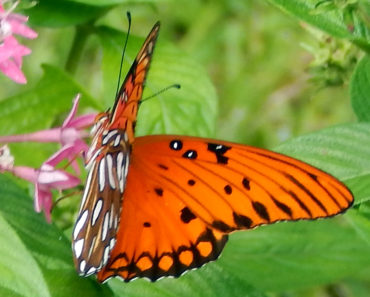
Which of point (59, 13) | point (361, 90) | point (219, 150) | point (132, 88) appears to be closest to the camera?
point (132, 88)

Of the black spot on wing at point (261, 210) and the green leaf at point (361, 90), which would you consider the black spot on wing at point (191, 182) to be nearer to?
Answer: the black spot on wing at point (261, 210)

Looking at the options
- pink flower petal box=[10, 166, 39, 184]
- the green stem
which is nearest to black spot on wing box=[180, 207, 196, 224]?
pink flower petal box=[10, 166, 39, 184]

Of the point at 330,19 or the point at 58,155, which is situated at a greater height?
the point at 330,19

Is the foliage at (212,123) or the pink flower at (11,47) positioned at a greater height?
the pink flower at (11,47)

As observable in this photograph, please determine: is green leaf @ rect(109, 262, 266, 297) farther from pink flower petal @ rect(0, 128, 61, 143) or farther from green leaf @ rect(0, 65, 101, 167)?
green leaf @ rect(0, 65, 101, 167)

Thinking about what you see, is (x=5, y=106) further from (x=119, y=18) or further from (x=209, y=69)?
(x=209, y=69)

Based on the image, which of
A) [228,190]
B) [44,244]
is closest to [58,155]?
[44,244]

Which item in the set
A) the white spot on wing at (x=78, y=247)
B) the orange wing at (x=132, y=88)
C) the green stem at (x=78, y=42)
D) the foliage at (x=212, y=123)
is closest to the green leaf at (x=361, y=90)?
the foliage at (x=212, y=123)

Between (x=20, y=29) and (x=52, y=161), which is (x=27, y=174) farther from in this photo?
(x=20, y=29)
